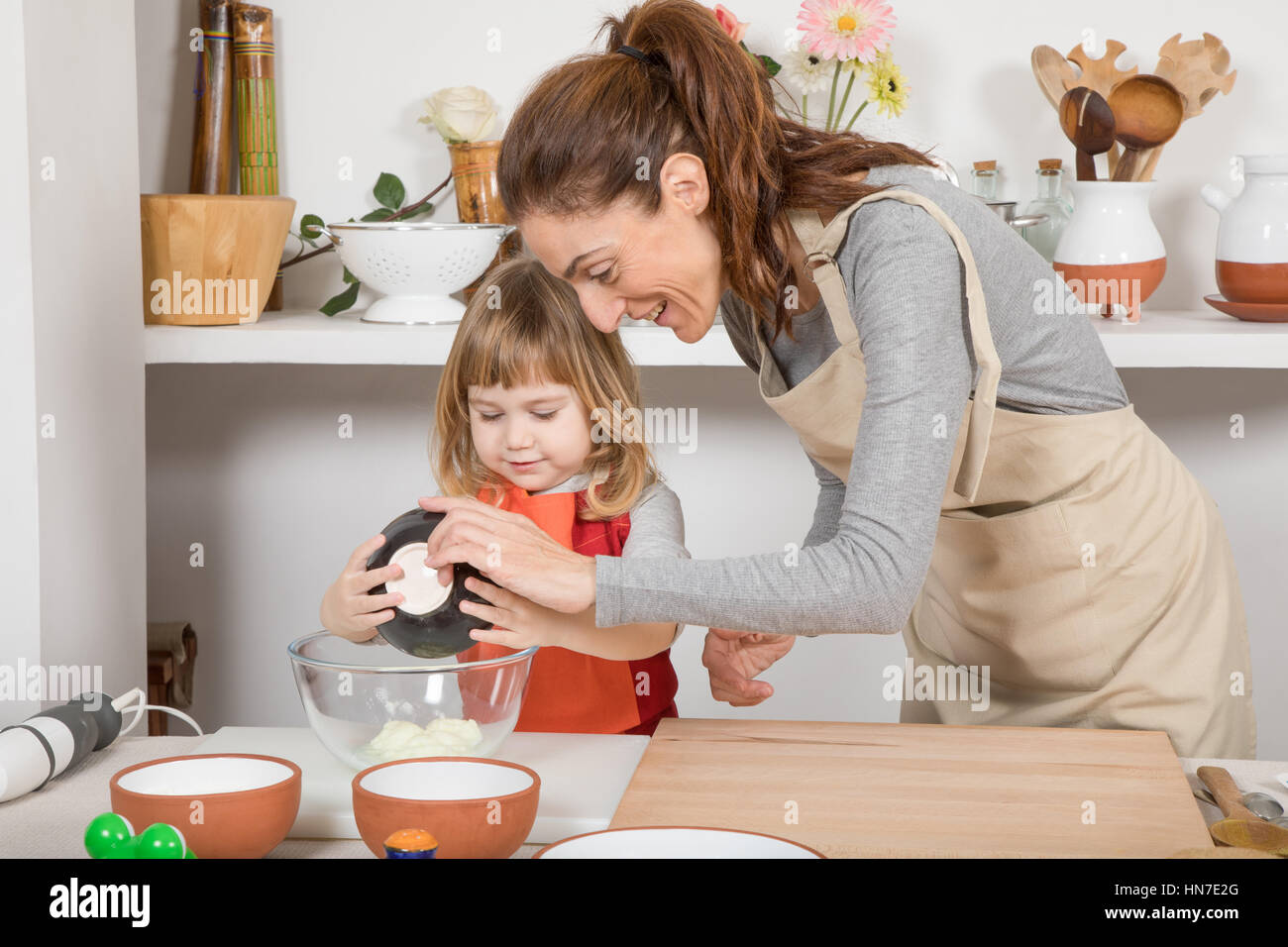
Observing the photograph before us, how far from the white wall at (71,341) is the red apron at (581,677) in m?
0.51

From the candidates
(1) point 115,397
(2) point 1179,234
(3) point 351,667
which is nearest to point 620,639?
(3) point 351,667

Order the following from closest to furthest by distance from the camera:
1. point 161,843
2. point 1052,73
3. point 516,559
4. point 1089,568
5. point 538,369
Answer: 1. point 161,843
2. point 516,559
3. point 1089,568
4. point 538,369
5. point 1052,73

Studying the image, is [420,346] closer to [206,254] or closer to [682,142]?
[206,254]

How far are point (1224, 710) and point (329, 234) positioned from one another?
134 centimetres

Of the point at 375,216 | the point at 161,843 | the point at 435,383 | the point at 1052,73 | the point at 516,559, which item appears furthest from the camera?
the point at 435,383

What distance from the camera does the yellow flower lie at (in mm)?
1838

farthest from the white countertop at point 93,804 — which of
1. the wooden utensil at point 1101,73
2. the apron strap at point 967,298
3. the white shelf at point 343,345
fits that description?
the wooden utensil at point 1101,73

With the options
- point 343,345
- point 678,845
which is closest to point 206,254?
point 343,345

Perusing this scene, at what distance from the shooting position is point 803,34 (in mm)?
1896

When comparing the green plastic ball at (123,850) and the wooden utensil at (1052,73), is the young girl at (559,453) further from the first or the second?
the wooden utensil at (1052,73)

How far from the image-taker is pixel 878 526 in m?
0.89

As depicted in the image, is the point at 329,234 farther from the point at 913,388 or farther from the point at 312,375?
the point at 913,388

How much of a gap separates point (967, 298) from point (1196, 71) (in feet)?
3.89

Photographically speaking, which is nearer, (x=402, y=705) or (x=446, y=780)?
(x=446, y=780)
